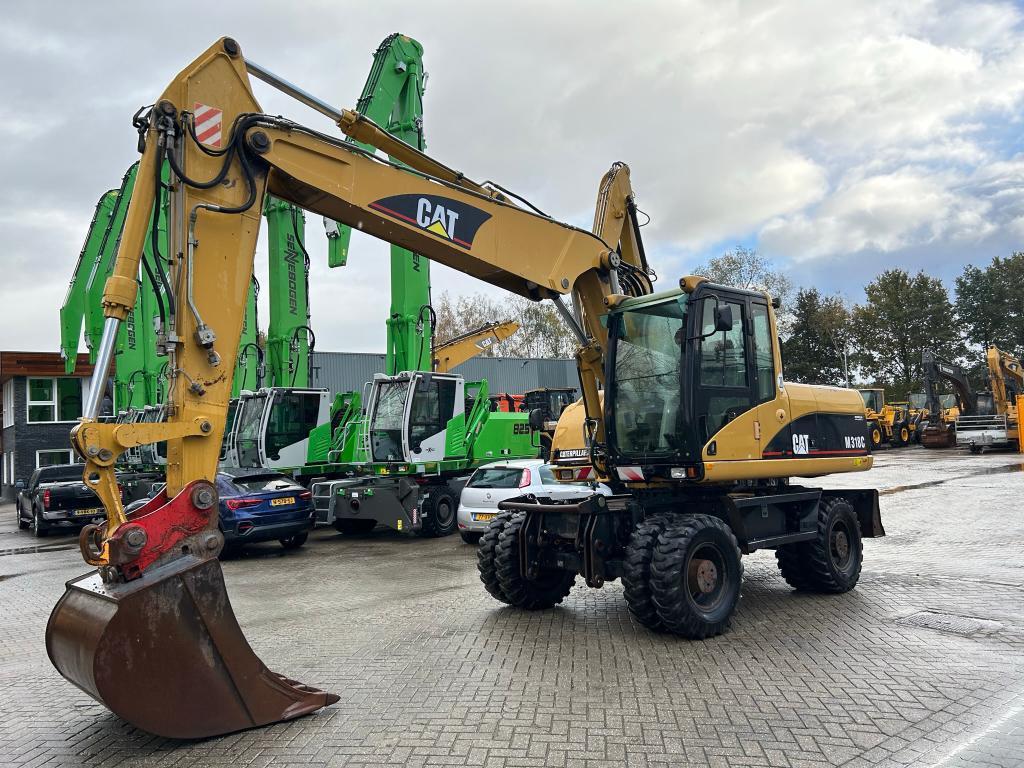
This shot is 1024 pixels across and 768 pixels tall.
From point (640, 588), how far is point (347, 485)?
30.0ft

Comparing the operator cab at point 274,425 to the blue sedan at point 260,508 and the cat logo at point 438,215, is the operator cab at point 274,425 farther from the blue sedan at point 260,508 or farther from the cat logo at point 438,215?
the cat logo at point 438,215

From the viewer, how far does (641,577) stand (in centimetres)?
661

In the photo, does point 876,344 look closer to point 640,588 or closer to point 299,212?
point 299,212

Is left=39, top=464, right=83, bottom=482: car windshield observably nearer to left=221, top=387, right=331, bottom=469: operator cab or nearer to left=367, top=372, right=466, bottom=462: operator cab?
left=221, top=387, right=331, bottom=469: operator cab

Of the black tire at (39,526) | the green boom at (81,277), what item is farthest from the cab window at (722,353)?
the green boom at (81,277)

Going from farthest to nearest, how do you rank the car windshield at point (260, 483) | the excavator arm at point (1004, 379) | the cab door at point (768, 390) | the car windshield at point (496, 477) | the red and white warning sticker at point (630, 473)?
1. the excavator arm at point (1004, 379)
2. the car windshield at point (260, 483)
3. the car windshield at point (496, 477)
4. the cab door at point (768, 390)
5. the red and white warning sticker at point (630, 473)

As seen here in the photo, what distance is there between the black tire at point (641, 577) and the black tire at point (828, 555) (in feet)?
7.49

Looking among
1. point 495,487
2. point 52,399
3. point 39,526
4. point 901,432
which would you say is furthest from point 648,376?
point 901,432

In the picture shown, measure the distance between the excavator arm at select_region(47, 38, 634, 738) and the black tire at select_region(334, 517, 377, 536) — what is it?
9.79 meters

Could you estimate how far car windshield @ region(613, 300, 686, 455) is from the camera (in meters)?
7.32

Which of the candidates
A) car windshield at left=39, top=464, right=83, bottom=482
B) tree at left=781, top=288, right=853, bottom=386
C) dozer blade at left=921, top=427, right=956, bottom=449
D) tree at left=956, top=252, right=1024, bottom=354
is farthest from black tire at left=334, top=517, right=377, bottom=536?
tree at left=956, top=252, right=1024, bottom=354

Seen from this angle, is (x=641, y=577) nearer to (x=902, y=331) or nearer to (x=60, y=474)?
(x=60, y=474)

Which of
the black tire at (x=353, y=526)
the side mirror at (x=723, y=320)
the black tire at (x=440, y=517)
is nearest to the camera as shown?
the side mirror at (x=723, y=320)

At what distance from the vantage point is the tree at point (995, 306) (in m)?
59.5
